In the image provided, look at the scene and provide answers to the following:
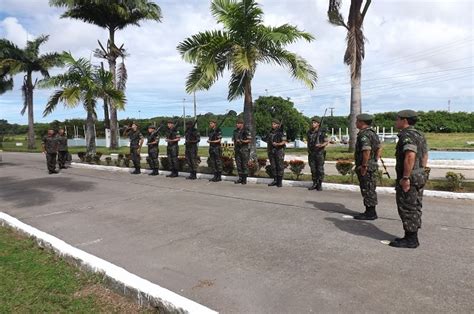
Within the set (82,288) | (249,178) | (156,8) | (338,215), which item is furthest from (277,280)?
(156,8)

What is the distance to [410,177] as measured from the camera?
484cm

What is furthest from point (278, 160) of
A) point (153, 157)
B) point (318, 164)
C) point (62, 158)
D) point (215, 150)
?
point (62, 158)

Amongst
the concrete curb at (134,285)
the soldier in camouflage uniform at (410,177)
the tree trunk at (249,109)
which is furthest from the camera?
the tree trunk at (249,109)

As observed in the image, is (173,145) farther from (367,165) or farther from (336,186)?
(367,165)

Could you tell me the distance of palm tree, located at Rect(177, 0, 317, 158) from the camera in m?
11.8

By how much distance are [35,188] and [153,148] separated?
3545mm

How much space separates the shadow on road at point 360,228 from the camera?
543cm

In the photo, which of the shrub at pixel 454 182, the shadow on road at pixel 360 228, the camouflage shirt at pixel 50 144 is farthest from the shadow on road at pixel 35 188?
the shrub at pixel 454 182

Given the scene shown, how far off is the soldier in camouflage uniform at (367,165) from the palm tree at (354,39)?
11094mm

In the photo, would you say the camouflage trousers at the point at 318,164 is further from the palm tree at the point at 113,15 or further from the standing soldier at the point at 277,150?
the palm tree at the point at 113,15

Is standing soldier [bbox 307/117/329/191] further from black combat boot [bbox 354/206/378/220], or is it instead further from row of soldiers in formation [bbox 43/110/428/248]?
black combat boot [bbox 354/206/378/220]

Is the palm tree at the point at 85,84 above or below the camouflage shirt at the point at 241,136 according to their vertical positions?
above

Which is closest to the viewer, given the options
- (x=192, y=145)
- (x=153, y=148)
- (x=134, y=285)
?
(x=134, y=285)

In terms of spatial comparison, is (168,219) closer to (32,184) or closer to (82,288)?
(82,288)
